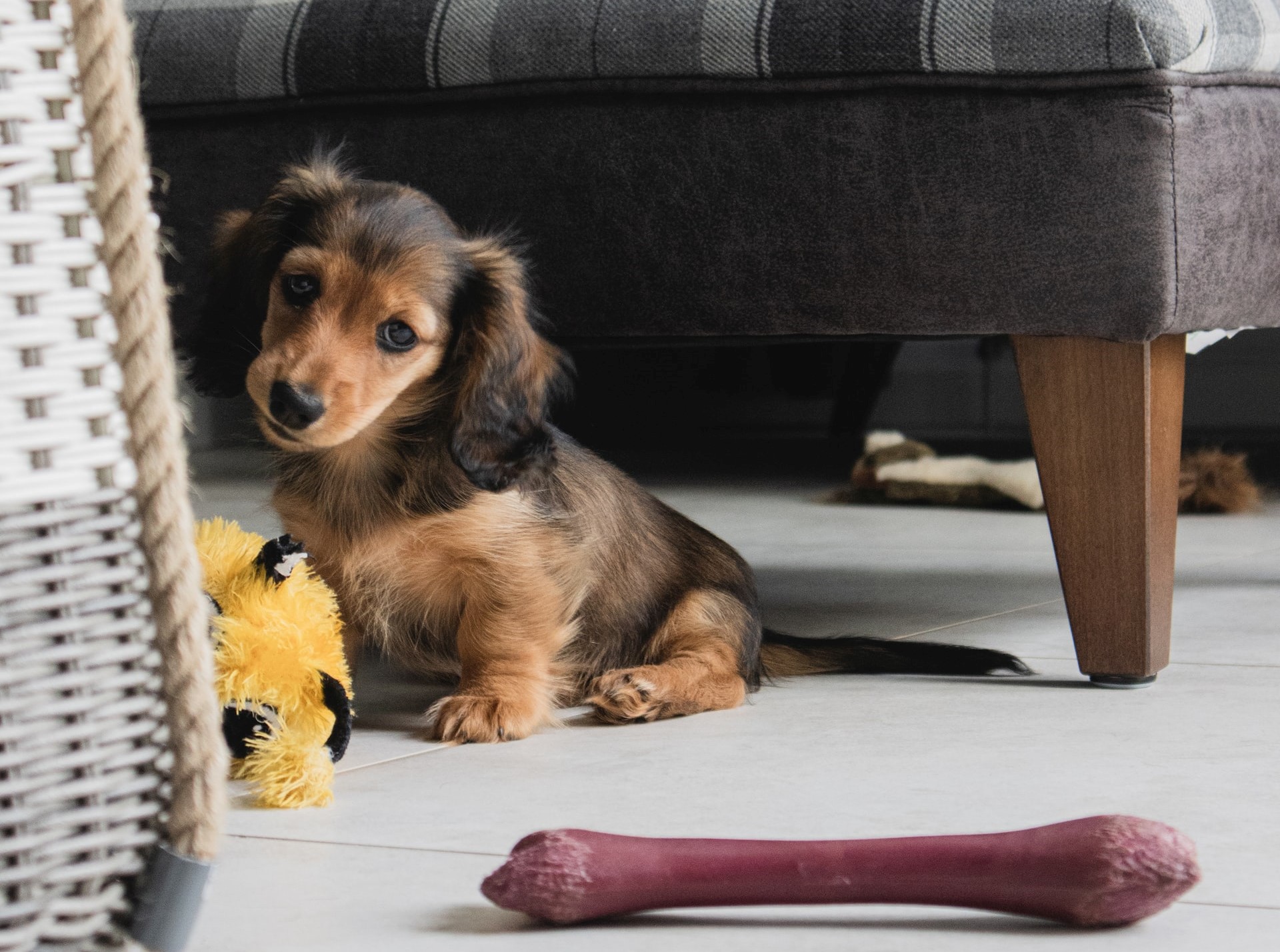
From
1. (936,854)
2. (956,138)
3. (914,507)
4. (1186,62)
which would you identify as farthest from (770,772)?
(914,507)

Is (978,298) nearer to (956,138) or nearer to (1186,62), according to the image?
(956,138)

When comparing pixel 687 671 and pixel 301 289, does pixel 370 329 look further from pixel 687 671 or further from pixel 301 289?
pixel 687 671

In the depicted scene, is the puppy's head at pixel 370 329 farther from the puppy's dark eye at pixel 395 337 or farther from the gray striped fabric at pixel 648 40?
the gray striped fabric at pixel 648 40

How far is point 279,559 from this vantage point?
5.05 feet

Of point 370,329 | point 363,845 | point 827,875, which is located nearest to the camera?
point 827,875

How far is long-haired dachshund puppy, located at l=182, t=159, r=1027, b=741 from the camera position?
1647 millimetres

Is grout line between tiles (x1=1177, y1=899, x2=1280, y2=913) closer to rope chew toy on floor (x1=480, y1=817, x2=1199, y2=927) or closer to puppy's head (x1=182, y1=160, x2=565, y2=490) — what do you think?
rope chew toy on floor (x1=480, y1=817, x2=1199, y2=927)

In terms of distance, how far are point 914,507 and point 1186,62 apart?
219 cm

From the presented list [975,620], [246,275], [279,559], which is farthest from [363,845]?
[975,620]

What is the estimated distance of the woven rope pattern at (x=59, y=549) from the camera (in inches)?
30.2

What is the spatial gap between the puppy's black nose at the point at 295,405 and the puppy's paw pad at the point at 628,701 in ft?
1.47

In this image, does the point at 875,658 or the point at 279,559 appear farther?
the point at 875,658

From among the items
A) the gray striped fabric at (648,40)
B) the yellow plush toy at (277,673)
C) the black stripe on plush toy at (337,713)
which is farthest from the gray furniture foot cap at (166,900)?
the gray striped fabric at (648,40)

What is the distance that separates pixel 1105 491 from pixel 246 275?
3.36 ft
